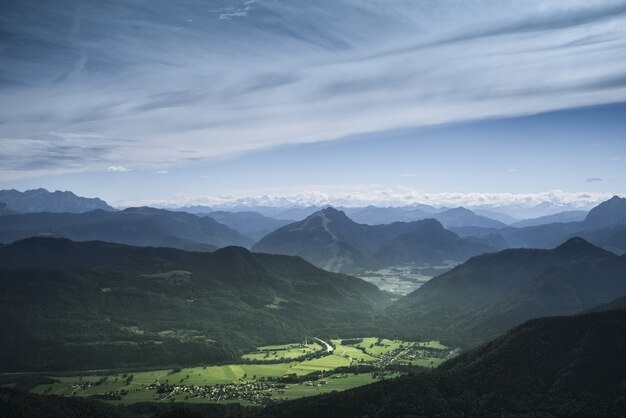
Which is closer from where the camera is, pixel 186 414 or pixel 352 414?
pixel 186 414

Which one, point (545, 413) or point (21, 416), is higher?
point (21, 416)

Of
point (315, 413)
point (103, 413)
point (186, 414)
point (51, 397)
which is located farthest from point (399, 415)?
point (51, 397)

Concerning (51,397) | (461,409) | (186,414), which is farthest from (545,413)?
(51,397)

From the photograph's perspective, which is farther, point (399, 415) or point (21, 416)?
point (399, 415)

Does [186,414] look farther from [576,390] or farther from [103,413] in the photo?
[576,390]

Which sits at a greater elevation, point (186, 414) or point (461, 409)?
point (186, 414)

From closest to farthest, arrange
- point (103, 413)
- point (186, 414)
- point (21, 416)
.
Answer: point (186, 414)
point (21, 416)
point (103, 413)

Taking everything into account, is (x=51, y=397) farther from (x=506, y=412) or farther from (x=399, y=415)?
(x=506, y=412)

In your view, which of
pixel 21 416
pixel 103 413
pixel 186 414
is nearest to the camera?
pixel 186 414
